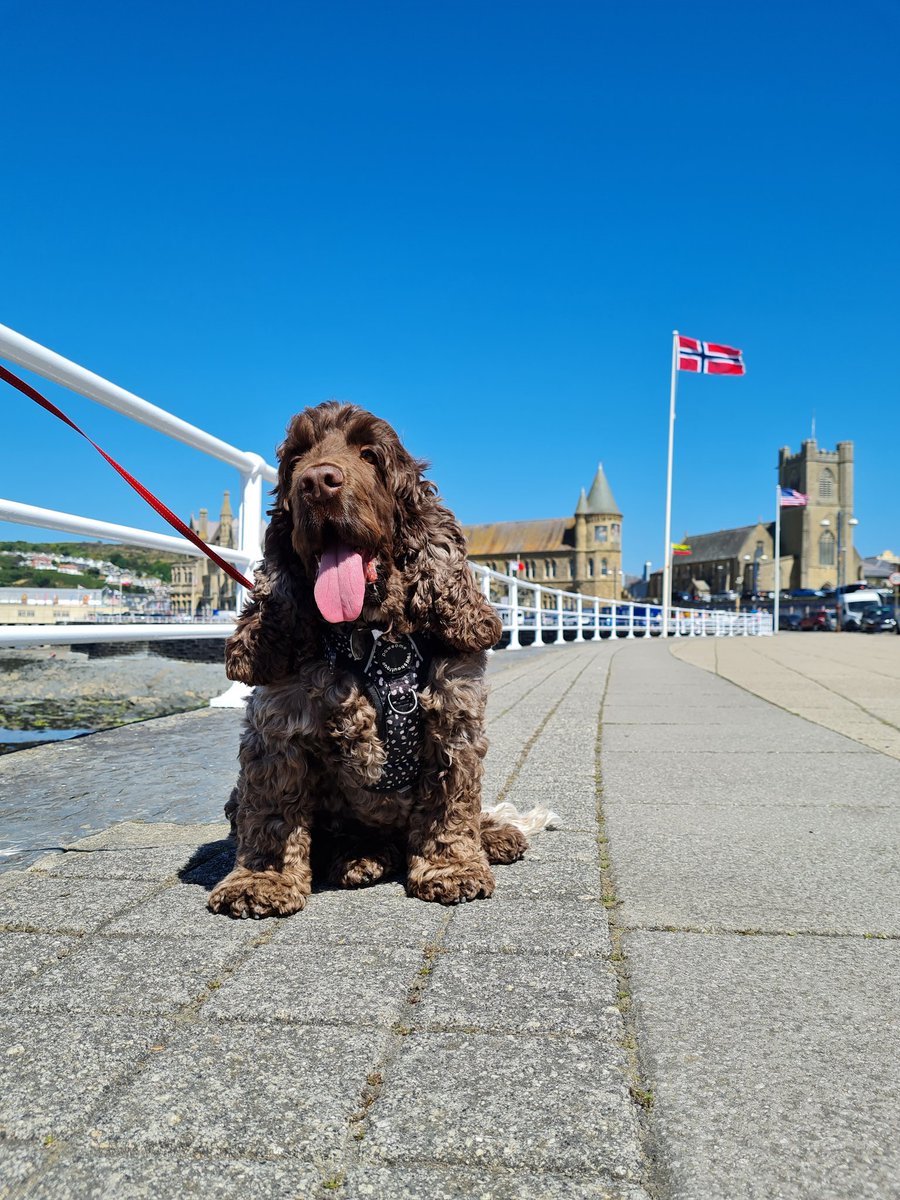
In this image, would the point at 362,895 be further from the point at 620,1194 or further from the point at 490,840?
the point at 620,1194

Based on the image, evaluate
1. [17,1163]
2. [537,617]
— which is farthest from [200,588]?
[537,617]

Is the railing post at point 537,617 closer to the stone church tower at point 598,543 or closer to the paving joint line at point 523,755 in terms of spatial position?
the paving joint line at point 523,755

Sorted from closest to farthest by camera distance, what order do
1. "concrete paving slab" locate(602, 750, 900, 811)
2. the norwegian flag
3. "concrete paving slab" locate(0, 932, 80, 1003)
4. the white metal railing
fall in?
"concrete paving slab" locate(0, 932, 80, 1003)
"concrete paving slab" locate(602, 750, 900, 811)
the white metal railing
the norwegian flag

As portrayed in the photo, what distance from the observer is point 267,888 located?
224cm

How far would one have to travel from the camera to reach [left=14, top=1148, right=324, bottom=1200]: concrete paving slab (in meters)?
1.15

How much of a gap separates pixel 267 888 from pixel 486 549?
13490cm

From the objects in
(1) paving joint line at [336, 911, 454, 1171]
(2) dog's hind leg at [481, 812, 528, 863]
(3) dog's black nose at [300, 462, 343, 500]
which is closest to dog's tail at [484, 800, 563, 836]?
(2) dog's hind leg at [481, 812, 528, 863]

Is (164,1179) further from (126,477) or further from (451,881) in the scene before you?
(126,477)

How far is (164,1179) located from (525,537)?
13734 cm

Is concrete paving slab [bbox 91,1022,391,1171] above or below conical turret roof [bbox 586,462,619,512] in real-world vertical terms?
below

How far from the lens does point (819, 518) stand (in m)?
127

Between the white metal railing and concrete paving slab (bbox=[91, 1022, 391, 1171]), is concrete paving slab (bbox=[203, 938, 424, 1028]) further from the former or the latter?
the white metal railing

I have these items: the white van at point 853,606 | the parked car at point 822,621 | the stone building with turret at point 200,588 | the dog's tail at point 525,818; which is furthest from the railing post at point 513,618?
the parked car at point 822,621

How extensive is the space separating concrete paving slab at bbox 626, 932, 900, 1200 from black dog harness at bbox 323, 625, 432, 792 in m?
0.76
